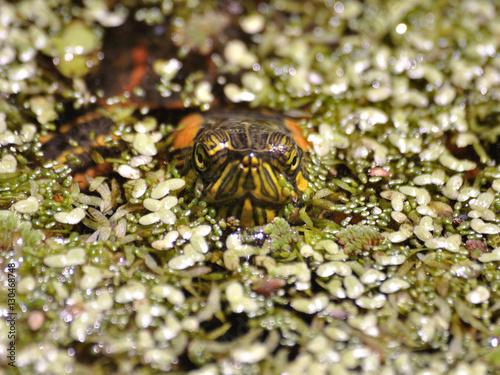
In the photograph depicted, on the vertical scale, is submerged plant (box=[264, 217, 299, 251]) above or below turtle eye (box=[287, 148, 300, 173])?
below

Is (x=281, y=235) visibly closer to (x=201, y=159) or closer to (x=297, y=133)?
(x=201, y=159)

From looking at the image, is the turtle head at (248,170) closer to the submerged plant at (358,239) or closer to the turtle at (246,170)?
the turtle at (246,170)

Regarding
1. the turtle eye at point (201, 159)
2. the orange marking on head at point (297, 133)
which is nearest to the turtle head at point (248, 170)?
the turtle eye at point (201, 159)

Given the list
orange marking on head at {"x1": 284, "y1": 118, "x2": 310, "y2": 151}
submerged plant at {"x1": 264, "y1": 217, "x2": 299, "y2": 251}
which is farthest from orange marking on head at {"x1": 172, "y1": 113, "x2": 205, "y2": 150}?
submerged plant at {"x1": 264, "y1": 217, "x2": 299, "y2": 251}

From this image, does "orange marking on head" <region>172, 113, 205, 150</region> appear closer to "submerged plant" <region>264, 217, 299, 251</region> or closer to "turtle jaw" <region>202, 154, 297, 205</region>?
"turtle jaw" <region>202, 154, 297, 205</region>

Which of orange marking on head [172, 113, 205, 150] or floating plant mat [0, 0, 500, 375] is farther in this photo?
orange marking on head [172, 113, 205, 150]

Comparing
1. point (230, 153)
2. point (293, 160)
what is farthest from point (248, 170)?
point (293, 160)

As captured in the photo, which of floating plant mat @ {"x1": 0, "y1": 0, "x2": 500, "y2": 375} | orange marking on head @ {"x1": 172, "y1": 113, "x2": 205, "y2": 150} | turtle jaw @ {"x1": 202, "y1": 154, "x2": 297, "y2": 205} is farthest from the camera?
orange marking on head @ {"x1": 172, "y1": 113, "x2": 205, "y2": 150}

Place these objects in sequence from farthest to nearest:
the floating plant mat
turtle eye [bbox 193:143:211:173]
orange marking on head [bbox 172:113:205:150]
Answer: orange marking on head [bbox 172:113:205:150] → turtle eye [bbox 193:143:211:173] → the floating plant mat
